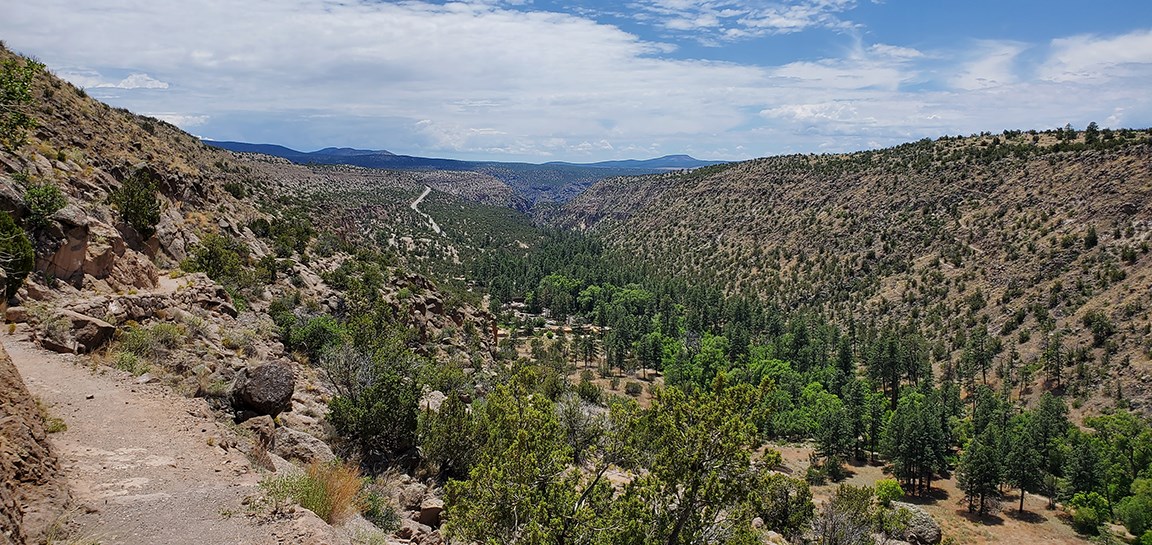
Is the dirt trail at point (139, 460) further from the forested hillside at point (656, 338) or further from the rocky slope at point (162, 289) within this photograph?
the rocky slope at point (162, 289)

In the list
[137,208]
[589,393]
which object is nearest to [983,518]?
[589,393]

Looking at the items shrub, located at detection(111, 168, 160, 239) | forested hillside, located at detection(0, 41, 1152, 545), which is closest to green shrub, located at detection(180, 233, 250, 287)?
forested hillside, located at detection(0, 41, 1152, 545)

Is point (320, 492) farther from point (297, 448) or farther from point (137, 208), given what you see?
point (137, 208)

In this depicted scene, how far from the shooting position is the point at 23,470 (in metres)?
8.20

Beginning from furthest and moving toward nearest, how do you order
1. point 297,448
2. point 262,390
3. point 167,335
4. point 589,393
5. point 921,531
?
point 589,393 < point 921,531 < point 167,335 < point 262,390 < point 297,448

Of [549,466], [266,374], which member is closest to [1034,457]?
[549,466]

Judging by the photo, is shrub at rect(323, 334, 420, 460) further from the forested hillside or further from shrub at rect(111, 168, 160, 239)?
shrub at rect(111, 168, 160, 239)

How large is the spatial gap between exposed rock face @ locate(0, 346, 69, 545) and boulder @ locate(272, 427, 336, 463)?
6014 mm

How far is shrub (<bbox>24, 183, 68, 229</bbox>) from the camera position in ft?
62.2

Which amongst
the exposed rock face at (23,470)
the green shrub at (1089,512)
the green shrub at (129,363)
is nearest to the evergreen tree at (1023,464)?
Answer: the green shrub at (1089,512)

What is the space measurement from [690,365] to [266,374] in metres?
72.4

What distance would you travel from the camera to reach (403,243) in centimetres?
11819

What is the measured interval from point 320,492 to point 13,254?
1342 cm

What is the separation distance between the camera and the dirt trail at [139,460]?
9320mm
